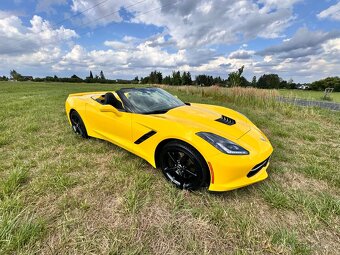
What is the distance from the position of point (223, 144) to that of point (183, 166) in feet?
1.78

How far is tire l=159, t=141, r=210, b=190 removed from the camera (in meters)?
2.10

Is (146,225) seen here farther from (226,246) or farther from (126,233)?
(226,246)

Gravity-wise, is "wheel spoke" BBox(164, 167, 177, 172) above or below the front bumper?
below

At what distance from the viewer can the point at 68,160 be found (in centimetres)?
301

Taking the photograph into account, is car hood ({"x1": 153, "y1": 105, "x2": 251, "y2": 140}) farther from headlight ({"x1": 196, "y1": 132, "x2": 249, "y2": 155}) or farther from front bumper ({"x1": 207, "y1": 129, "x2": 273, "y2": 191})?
front bumper ({"x1": 207, "y1": 129, "x2": 273, "y2": 191})

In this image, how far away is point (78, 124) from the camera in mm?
3982

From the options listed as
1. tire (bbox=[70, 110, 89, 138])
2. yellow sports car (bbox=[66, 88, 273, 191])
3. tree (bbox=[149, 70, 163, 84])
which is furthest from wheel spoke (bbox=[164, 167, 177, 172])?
tree (bbox=[149, 70, 163, 84])

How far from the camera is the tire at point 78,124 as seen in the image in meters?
3.82

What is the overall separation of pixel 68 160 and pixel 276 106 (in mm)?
7936

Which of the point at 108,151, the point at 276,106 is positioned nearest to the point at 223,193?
the point at 108,151

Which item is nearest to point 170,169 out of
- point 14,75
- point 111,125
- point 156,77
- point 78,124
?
point 111,125

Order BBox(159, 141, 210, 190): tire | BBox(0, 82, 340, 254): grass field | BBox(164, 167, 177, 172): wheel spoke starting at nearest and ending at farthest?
BBox(0, 82, 340, 254): grass field → BBox(159, 141, 210, 190): tire → BBox(164, 167, 177, 172): wheel spoke

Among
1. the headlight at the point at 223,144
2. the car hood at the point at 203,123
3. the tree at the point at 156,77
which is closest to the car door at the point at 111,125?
the car hood at the point at 203,123

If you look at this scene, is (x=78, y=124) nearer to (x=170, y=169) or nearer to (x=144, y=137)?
(x=144, y=137)
